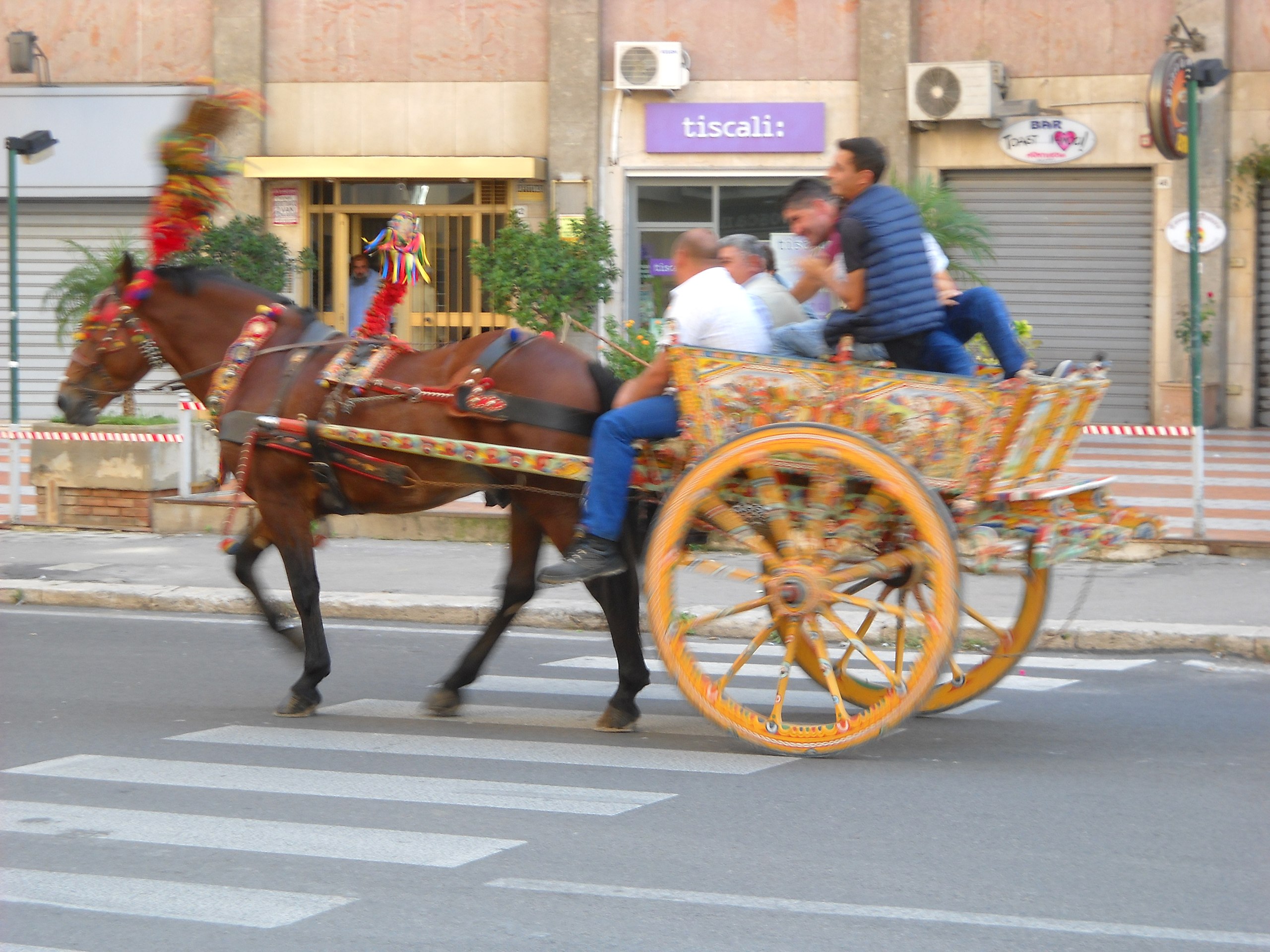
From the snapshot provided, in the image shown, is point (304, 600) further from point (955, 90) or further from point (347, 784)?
point (955, 90)

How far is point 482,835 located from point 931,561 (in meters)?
1.73

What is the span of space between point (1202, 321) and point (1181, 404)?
1.13m

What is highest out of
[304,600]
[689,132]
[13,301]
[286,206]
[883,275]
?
[689,132]

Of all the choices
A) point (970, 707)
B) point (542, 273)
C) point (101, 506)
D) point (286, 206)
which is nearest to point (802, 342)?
point (970, 707)

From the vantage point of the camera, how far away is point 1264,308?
64.4 ft

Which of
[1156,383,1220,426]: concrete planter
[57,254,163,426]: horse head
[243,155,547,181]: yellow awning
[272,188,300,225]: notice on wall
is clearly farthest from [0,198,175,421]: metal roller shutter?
[57,254,163,426]: horse head

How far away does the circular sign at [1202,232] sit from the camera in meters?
18.1

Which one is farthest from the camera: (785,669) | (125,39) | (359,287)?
(125,39)

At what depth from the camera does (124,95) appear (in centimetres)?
2112

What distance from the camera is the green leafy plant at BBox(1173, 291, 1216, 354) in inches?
740

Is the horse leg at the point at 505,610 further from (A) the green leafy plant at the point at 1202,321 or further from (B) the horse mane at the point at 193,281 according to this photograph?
(A) the green leafy plant at the point at 1202,321

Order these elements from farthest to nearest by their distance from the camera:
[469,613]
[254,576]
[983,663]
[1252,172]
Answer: [1252,172]
[469,613]
[254,576]
[983,663]

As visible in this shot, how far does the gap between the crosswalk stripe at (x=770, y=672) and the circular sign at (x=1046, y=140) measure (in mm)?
12975

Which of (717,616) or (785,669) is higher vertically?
(717,616)
